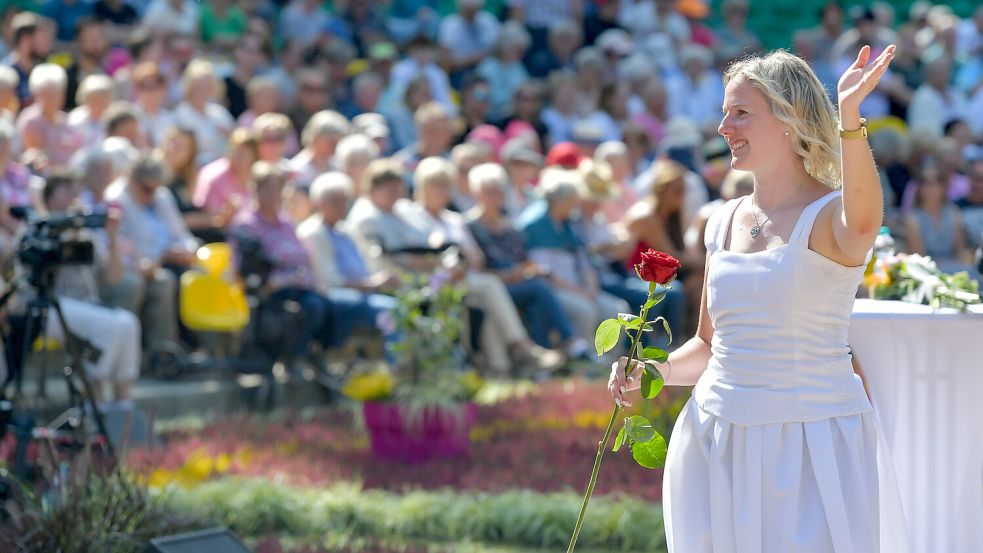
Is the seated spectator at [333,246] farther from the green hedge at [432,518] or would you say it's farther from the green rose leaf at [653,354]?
the green rose leaf at [653,354]

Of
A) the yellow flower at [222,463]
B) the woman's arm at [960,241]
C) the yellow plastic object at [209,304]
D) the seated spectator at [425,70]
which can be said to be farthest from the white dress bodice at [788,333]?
the seated spectator at [425,70]

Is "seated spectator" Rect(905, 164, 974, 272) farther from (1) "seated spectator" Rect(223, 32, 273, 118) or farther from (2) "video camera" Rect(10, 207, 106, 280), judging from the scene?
(2) "video camera" Rect(10, 207, 106, 280)

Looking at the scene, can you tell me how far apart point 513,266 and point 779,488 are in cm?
779

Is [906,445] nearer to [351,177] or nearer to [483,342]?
[483,342]

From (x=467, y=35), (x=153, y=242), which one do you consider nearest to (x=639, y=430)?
(x=153, y=242)

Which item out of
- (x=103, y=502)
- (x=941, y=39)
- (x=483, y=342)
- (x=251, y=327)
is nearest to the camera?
(x=103, y=502)

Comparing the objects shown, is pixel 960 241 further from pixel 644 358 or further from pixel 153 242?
pixel 644 358

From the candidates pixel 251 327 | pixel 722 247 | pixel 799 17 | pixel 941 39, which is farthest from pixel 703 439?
pixel 799 17

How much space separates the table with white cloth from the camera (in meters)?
4.59

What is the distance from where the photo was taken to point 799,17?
747 inches

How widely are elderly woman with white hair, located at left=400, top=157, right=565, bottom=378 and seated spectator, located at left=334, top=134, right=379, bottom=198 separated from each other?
46cm

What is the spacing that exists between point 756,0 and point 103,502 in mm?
15209

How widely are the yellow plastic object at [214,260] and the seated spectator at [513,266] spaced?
205 centimetres

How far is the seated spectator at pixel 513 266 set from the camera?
11.1 meters
